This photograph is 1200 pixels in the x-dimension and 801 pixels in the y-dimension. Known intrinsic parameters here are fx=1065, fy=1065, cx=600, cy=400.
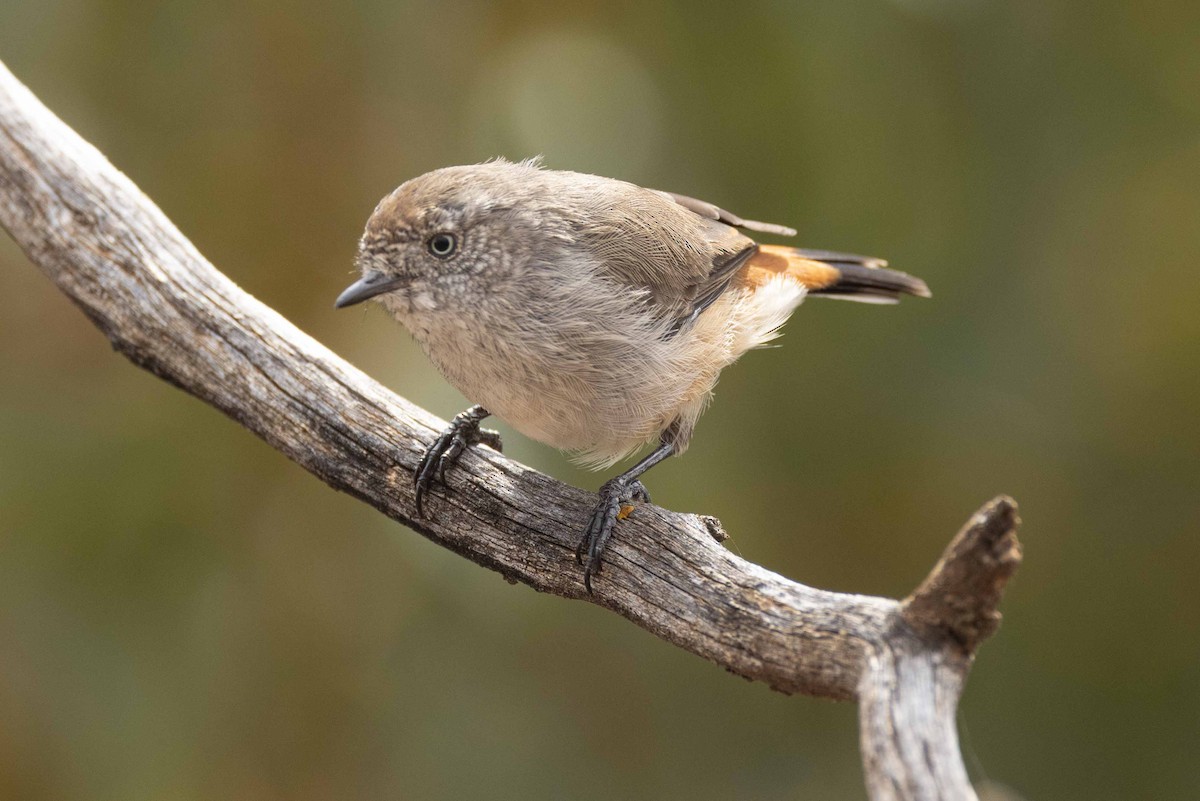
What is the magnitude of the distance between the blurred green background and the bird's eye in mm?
984

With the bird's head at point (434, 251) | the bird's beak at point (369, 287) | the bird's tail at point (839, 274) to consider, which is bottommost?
the bird's beak at point (369, 287)

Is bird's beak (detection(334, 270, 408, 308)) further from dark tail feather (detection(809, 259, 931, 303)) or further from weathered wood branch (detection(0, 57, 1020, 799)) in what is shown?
dark tail feather (detection(809, 259, 931, 303))

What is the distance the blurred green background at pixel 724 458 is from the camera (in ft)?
11.5

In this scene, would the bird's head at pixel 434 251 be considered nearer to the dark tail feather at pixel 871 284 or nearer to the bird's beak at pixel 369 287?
the bird's beak at pixel 369 287

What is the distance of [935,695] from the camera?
167 centimetres

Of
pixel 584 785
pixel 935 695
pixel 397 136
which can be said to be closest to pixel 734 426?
pixel 584 785

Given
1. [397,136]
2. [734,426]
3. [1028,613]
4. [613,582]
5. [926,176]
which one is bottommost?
[613,582]

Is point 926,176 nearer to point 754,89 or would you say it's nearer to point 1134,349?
point 754,89

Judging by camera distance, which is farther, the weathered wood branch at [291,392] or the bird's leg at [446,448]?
the bird's leg at [446,448]

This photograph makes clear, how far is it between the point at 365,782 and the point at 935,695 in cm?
246

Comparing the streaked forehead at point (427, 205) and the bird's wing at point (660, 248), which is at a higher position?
the bird's wing at point (660, 248)

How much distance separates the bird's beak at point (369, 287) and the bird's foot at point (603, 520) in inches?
26.8

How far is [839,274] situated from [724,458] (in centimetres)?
78

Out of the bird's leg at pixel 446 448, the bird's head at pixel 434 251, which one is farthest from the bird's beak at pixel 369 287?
the bird's leg at pixel 446 448
